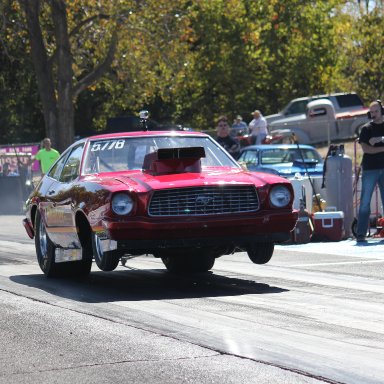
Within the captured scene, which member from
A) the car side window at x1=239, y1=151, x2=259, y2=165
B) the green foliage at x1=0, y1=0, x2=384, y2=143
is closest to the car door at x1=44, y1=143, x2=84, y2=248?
the car side window at x1=239, y1=151, x2=259, y2=165

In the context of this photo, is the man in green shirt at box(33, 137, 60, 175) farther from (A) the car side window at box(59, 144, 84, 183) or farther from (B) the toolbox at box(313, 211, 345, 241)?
(A) the car side window at box(59, 144, 84, 183)

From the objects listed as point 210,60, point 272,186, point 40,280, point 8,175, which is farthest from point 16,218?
point 210,60

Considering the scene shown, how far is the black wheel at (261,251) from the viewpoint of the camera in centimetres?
1071

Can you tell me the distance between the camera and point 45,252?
39.2ft

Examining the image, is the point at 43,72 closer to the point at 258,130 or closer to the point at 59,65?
the point at 59,65

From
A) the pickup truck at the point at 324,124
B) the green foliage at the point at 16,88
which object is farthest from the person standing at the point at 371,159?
the pickup truck at the point at 324,124

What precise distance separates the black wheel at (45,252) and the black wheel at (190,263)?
112 centimetres

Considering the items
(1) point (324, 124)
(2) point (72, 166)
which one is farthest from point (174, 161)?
(1) point (324, 124)

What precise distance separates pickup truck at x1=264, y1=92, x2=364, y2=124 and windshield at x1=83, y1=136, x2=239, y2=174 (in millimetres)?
29777

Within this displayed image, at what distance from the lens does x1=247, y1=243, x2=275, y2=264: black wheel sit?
1071 cm

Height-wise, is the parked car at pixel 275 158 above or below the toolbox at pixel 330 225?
above

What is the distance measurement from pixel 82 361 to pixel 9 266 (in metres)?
6.63

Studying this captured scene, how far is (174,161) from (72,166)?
4.55 ft

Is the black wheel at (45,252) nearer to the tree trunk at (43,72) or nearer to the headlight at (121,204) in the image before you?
the headlight at (121,204)
